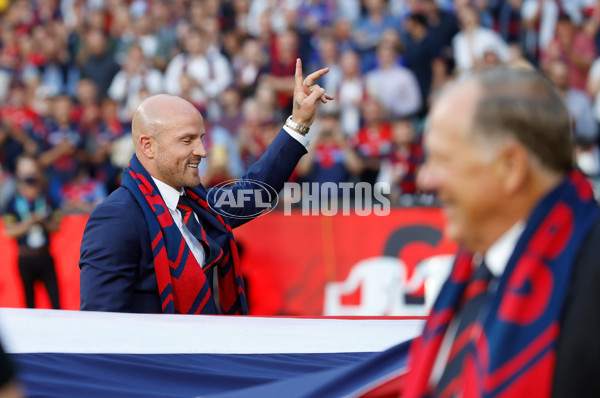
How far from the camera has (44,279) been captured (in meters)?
8.55

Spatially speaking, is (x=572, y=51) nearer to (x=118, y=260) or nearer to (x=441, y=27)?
(x=441, y=27)

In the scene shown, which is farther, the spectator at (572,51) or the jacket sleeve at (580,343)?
the spectator at (572,51)

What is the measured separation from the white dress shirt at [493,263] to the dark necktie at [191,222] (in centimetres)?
231

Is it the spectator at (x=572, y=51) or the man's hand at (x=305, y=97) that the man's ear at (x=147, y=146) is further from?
the spectator at (x=572, y=51)

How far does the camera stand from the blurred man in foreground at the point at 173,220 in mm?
3672

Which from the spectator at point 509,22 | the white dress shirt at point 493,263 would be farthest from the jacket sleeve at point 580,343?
the spectator at point 509,22

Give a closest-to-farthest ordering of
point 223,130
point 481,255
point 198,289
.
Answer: point 481,255 < point 198,289 < point 223,130

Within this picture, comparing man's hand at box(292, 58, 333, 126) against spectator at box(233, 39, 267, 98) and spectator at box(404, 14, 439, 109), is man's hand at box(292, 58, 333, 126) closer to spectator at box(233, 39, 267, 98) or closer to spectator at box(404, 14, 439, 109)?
spectator at box(404, 14, 439, 109)

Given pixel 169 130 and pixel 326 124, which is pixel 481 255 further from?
pixel 326 124

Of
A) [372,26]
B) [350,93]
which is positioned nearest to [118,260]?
[350,93]

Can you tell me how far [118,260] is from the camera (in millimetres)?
3643

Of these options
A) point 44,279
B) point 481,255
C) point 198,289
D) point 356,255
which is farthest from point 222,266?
point 44,279

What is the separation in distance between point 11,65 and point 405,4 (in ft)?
20.3

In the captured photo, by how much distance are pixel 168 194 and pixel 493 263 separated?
2533mm
